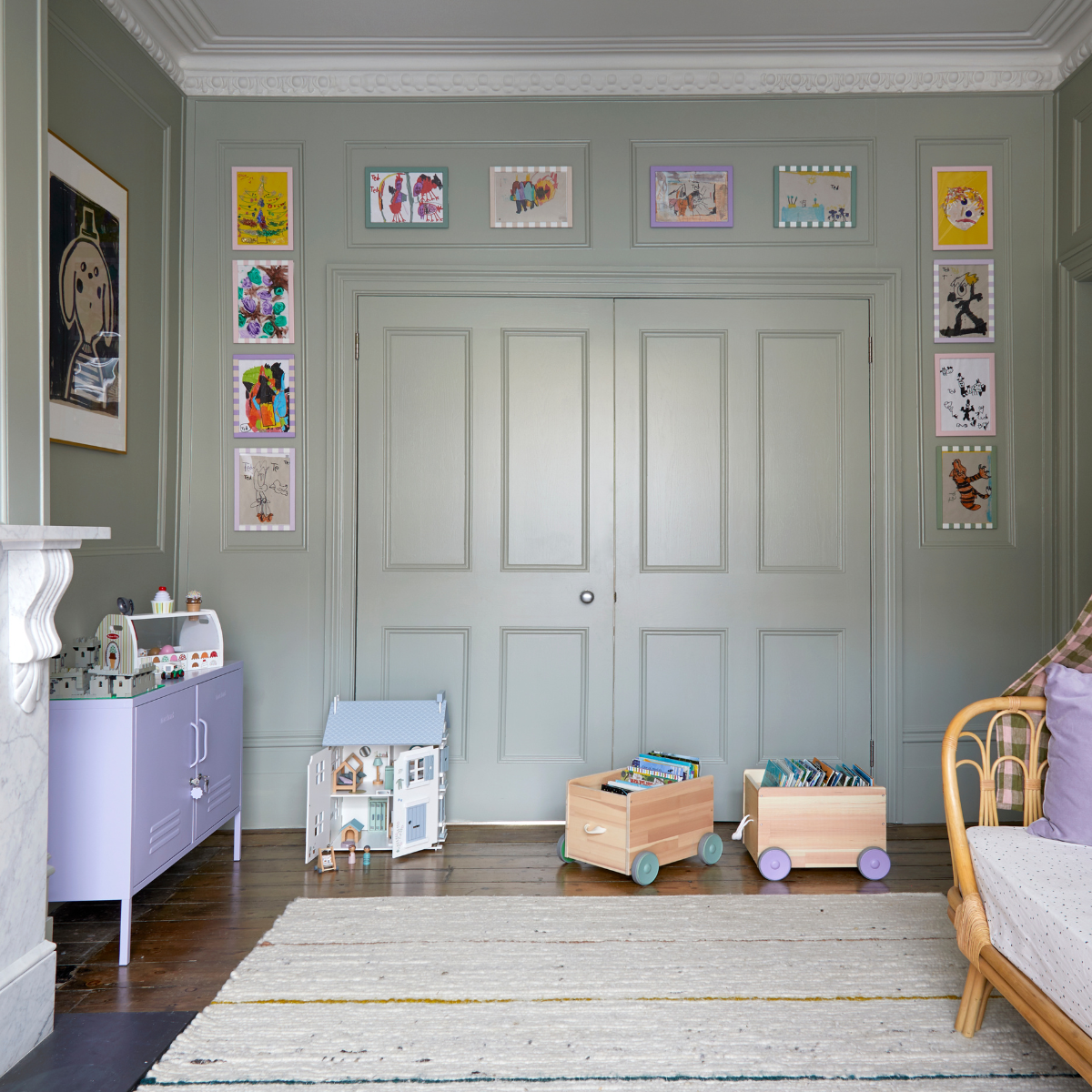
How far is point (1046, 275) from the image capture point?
137 inches

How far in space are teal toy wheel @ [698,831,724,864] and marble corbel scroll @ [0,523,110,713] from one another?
218 centimetres

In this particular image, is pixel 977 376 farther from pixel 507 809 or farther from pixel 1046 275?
pixel 507 809

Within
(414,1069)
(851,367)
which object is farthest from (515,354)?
(414,1069)

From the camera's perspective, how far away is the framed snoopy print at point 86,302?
2.63 m

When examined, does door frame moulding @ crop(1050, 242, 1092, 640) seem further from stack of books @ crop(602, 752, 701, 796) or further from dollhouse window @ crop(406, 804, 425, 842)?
dollhouse window @ crop(406, 804, 425, 842)

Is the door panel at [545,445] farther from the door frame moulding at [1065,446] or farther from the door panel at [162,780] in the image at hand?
the door frame moulding at [1065,446]

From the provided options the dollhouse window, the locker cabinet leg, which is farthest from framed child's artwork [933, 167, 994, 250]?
the locker cabinet leg

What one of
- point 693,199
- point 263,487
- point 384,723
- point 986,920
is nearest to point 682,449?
point 693,199

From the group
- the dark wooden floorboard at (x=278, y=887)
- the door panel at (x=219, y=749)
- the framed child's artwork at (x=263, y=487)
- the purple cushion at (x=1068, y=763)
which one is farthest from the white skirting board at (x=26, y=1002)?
the purple cushion at (x=1068, y=763)

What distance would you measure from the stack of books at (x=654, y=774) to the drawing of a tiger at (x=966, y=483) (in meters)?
1.58

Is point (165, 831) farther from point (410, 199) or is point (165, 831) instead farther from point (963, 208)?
point (963, 208)

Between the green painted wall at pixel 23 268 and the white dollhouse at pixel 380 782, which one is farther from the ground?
the green painted wall at pixel 23 268

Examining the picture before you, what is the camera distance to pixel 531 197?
3520 mm

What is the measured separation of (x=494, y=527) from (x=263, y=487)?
0.97 meters
